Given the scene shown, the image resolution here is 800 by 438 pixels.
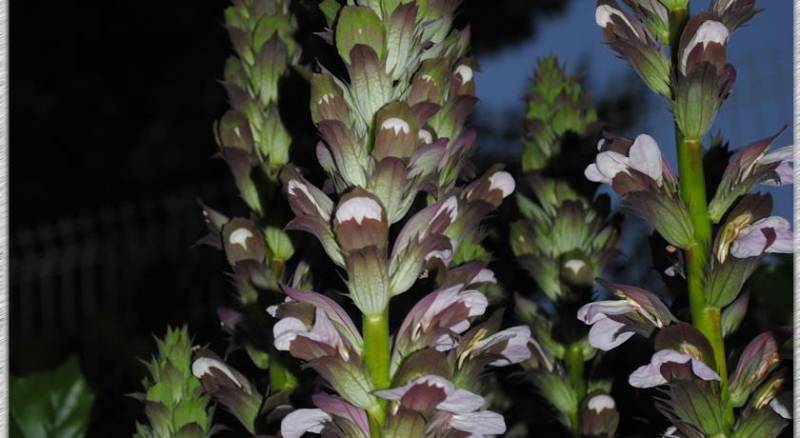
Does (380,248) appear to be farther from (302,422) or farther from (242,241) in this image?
(242,241)

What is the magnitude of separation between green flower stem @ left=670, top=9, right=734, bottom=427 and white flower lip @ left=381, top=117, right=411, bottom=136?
3.9 inches

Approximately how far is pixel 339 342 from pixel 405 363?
2 centimetres

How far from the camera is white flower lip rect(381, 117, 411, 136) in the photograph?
0.99 ft

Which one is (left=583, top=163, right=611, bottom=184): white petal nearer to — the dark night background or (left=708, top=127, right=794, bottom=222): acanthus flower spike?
(left=708, top=127, right=794, bottom=222): acanthus flower spike

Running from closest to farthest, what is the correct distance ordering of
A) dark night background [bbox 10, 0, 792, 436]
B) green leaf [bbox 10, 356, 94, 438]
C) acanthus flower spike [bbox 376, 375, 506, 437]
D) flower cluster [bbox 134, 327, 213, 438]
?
acanthus flower spike [bbox 376, 375, 506, 437], flower cluster [bbox 134, 327, 213, 438], green leaf [bbox 10, 356, 94, 438], dark night background [bbox 10, 0, 792, 436]

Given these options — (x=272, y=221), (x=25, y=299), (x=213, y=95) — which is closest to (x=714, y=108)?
(x=272, y=221)

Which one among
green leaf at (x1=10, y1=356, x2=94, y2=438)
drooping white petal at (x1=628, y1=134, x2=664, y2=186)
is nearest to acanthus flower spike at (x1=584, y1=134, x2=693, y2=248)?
drooping white petal at (x1=628, y1=134, x2=664, y2=186)

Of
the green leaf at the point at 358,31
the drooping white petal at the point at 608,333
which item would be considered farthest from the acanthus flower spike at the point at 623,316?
the green leaf at the point at 358,31

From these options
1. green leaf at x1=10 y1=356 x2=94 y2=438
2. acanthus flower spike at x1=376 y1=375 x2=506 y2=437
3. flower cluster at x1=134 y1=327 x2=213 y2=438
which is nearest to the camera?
acanthus flower spike at x1=376 y1=375 x2=506 y2=437

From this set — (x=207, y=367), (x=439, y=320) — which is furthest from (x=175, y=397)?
(x=439, y=320)

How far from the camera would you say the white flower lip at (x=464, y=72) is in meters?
0.42

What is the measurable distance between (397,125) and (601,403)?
0.58 ft

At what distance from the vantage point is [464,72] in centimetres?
42

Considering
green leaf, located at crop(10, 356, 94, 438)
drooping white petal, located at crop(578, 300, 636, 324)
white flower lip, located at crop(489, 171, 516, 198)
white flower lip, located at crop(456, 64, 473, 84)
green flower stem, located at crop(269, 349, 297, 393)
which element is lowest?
green leaf, located at crop(10, 356, 94, 438)
